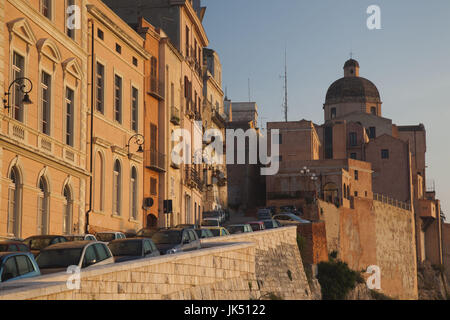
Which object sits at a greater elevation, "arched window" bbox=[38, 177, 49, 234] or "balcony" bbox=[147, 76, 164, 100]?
"balcony" bbox=[147, 76, 164, 100]

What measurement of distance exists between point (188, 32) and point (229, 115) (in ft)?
116

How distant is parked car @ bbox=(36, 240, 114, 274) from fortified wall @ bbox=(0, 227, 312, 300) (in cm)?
189

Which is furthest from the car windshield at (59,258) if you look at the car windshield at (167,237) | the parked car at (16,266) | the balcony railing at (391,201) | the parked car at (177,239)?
the balcony railing at (391,201)

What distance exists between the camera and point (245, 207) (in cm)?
8269

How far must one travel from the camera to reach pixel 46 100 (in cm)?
3447

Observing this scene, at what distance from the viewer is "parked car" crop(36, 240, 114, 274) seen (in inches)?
824

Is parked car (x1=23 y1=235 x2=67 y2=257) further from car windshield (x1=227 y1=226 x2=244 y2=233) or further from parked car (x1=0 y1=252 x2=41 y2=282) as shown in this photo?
car windshield (x1=227 y1=226 x2=244 y2=233)

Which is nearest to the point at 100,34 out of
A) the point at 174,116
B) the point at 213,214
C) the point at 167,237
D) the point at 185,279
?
the point at 174,116

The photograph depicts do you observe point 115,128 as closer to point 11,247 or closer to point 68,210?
point 68,210

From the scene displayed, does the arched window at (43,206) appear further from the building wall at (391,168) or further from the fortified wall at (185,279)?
the building wall at (391,168)

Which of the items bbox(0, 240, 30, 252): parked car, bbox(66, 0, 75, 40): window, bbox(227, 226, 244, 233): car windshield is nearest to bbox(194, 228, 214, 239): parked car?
bbox(227, 226, 244, 233): car windshield

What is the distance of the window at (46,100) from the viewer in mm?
34188

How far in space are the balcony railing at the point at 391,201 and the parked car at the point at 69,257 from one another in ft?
233
